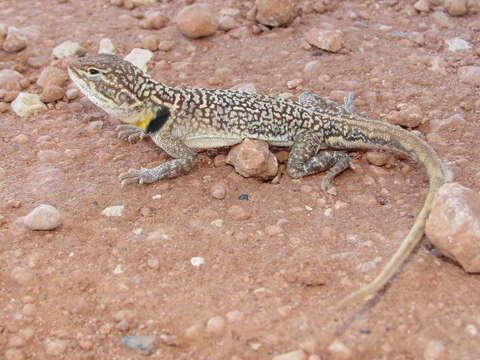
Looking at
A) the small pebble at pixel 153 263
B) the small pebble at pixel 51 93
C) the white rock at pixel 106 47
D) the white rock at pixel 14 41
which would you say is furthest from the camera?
the white rock at pixel 106 47

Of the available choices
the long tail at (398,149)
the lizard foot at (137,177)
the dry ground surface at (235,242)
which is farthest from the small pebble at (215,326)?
the lizard foot at (137,177)

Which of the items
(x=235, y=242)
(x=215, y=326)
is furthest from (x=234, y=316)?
(x=235, y=242)

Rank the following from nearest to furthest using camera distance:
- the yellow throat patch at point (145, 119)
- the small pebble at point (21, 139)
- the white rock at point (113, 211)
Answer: the white rock at point (113, 211)
the yellow throat patch at point (145, 119)
the small pebble at point (21, 139)

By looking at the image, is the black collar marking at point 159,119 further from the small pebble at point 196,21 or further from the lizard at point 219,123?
the small pebble at point 196,21

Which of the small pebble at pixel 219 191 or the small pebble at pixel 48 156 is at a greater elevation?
the small pebble at pixel 219 191

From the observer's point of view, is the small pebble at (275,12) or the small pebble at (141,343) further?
the small pebble at (275,12)

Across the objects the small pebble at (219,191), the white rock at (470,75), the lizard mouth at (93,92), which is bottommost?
the small pebble at (219,191)
